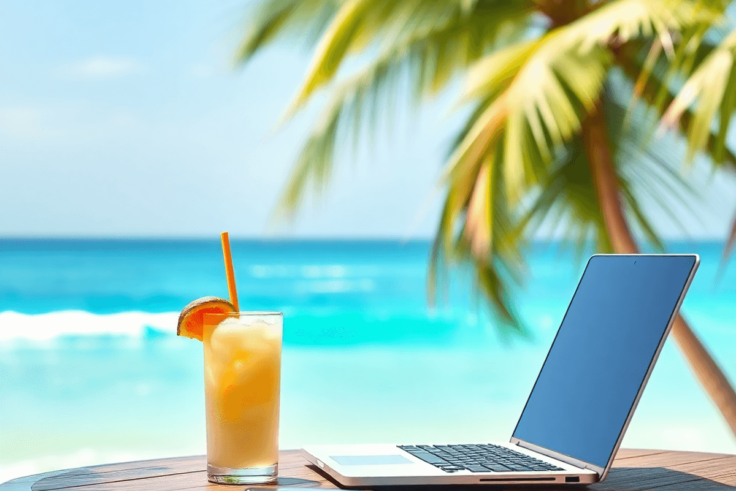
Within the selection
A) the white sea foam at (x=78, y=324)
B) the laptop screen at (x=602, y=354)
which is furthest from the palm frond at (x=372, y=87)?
the white sea foam at (x=78, y=324)

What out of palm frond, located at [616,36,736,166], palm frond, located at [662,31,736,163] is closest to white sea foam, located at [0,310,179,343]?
palm frond, located at [616,36,736,166]

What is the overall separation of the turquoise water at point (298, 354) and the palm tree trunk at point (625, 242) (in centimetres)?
92

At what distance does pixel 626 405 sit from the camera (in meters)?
0.89

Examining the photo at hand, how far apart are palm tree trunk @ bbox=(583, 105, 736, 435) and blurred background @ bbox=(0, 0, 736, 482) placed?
12 millimetres

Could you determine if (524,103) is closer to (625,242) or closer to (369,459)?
(625,242)

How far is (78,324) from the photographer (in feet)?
41.0

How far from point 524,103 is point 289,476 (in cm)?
205

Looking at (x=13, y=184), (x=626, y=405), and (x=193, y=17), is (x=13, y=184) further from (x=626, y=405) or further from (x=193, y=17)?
(x=626, y=405)

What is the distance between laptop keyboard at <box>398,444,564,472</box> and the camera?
0.87m

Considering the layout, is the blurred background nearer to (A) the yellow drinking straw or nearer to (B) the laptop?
(B) the laptop

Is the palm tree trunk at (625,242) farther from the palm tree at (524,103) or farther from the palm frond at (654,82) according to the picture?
the palm frond at (654,82)

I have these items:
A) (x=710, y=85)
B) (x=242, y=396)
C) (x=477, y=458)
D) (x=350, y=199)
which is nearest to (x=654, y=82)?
(x=710, y=85)

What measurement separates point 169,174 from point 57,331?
22.5ft

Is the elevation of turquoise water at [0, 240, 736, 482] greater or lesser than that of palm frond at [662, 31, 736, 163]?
greater
